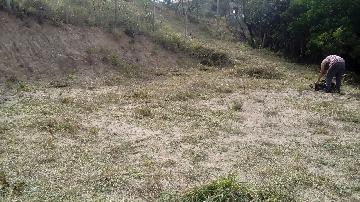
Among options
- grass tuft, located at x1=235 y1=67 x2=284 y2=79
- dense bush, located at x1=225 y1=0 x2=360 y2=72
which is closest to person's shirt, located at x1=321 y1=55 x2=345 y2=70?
grass tuft, located at x1=235 y1=67 x2=284 y2=79

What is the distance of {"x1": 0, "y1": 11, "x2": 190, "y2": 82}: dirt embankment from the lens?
46.6 feet

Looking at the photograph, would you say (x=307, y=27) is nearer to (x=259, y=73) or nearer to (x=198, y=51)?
(x=198, y=51)

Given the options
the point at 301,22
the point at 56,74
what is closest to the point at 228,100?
the point at 56,74

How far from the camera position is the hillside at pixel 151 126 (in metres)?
6.17

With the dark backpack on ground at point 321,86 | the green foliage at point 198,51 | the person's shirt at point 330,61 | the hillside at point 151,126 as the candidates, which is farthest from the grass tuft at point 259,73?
the person's shirt at point 330,61

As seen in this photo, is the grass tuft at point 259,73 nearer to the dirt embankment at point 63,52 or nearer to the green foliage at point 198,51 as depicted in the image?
the green foliage at point 198,51

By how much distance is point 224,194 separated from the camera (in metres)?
5.44

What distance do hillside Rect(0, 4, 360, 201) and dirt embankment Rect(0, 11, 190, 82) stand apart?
0.05 m

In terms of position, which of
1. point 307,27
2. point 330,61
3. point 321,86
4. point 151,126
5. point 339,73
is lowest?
point 151,126

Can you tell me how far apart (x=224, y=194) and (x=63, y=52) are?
1161cm

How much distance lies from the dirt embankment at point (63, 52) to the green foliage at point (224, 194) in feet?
31.0

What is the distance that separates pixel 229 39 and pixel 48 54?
14.6 meters

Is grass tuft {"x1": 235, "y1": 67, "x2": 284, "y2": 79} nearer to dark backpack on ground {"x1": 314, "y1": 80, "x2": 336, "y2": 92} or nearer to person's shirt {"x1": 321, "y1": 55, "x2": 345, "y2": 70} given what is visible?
dark backpack on ground {"x1": 314, "y1": 80, "x2": 336, "y2": 92}

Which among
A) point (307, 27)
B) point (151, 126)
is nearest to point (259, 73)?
point (307, 27)
